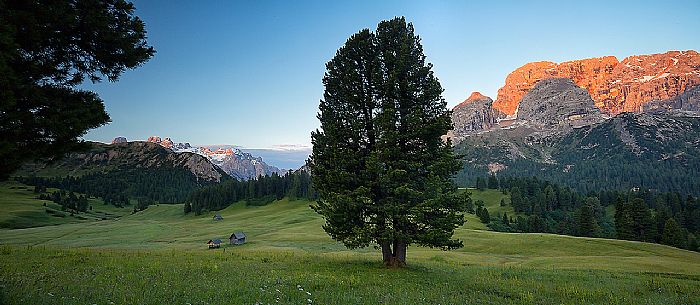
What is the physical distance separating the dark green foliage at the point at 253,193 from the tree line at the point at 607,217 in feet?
275

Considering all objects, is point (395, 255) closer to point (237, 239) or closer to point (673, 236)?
point (237, 239)

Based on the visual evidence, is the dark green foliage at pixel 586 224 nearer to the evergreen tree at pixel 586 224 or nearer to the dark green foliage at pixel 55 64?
the evergreen tree at pixel 586 224

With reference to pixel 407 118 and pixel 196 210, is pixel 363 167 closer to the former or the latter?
pixel 407 118

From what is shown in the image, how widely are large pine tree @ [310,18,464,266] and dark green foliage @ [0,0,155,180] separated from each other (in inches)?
475

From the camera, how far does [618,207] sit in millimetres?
98688

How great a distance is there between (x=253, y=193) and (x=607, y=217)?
156592 mm

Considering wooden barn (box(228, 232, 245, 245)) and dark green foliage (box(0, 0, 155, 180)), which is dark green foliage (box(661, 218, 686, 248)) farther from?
dark green foliage (box(0, 0, 155, 180))

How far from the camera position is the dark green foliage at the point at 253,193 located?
17188 cm

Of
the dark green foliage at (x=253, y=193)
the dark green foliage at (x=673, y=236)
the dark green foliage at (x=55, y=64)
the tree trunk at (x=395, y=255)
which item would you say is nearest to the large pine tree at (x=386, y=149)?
the tree trunk at (x=395, y=255)

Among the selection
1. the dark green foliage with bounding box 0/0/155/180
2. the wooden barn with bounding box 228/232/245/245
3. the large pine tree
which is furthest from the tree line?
the dark green foliage with bounding box 0/0/155/180

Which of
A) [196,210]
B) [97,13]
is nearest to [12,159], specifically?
[97,13]

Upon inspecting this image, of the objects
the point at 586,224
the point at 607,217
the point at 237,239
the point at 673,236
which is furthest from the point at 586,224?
the point at 237,239

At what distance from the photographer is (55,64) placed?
1237cm

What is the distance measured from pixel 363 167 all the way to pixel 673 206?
173894 mm
